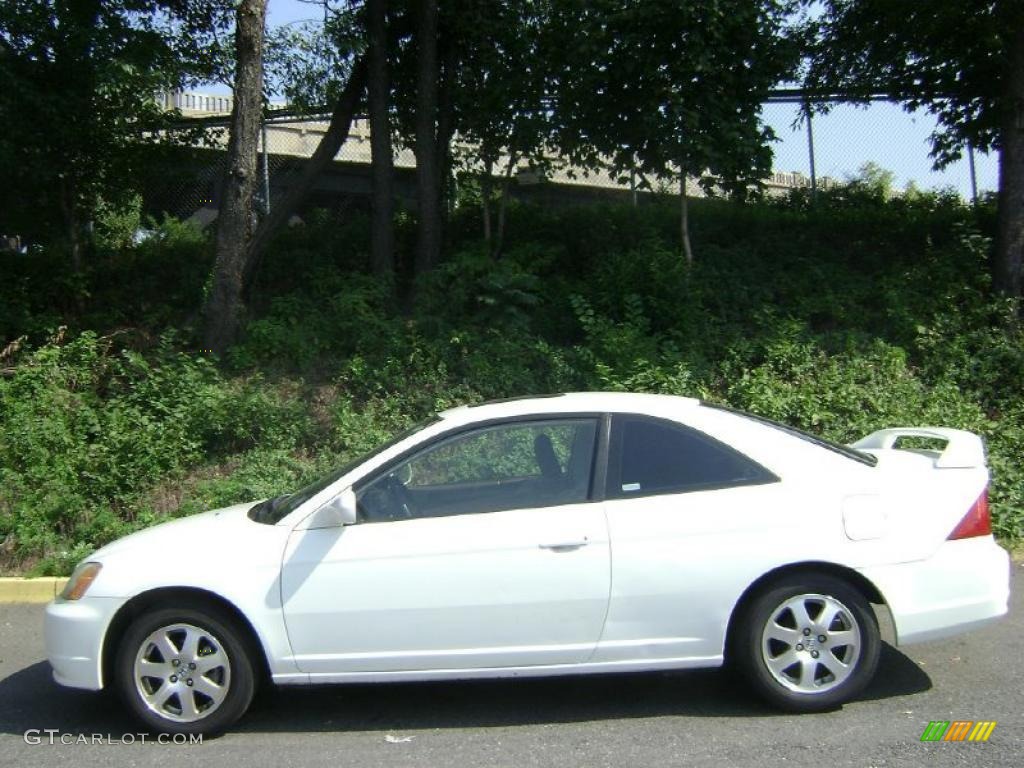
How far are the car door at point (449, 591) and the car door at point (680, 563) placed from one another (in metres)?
0.11

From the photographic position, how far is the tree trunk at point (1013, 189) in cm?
1154

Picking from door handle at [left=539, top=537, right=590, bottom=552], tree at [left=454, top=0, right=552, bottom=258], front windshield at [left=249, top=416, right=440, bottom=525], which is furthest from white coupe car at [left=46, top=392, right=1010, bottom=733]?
tree at [left=454, top=0, right=552, bottom=258]

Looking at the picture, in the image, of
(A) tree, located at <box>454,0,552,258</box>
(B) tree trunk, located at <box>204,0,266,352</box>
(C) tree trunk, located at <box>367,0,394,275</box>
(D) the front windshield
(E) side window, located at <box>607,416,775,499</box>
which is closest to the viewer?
(E) side window, located at <box>607,416,775,499</box>

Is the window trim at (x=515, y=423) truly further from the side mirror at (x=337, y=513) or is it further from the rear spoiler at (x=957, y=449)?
the rear spoiler at (x=957, y=449)

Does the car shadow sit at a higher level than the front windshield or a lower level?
lower

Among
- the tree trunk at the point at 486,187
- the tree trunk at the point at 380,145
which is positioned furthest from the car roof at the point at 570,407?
the tree trunk at the point at 486,187

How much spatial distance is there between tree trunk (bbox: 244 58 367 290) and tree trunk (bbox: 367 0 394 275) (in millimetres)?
579

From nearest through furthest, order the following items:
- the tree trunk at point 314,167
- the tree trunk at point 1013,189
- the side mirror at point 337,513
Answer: the side mirror at point 337,513, the tree trunk at point 1013,189, the tree trunk at point 314,167

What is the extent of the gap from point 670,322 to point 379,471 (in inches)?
276

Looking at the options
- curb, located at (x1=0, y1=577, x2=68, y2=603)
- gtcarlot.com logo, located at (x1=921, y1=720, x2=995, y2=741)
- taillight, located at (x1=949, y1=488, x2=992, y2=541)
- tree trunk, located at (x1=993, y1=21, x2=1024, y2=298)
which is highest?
tree trunk, located at (x1=993, y1=21, x2=1024, y2=298)

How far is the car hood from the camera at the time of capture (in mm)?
5152

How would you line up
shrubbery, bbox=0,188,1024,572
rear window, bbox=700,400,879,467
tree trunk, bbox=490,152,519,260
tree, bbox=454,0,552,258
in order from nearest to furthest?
1. rear window, bbox=700,400,879,467
2. shrubbery, bbox=0,188,1024,572
3. tree, bbox=454,0,552,258
4. tree trunk, bbox=490,152,519,260

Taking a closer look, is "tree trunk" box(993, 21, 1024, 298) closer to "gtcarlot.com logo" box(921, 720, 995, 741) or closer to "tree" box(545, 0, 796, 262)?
"tree" box(545, 0, 796, 262)

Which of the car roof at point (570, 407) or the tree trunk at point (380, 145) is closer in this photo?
the car roof at point (570, 407)
